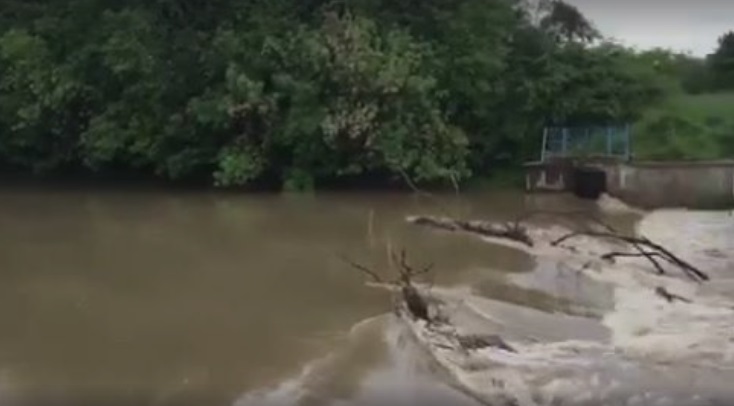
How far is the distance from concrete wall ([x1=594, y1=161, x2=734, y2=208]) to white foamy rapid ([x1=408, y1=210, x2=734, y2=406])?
9.19 meters

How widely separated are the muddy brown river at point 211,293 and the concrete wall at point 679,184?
4.74 feet

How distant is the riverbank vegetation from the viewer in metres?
26.8

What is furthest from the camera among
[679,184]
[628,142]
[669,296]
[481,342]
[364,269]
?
[628,142]

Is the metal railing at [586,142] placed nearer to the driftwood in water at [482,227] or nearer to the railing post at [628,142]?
the railing post at [628,142]

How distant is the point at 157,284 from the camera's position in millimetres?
15492

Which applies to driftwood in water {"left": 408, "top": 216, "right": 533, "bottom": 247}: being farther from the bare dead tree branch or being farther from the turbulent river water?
the bare dead tree branch

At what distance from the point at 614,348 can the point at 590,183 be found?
1495 cm

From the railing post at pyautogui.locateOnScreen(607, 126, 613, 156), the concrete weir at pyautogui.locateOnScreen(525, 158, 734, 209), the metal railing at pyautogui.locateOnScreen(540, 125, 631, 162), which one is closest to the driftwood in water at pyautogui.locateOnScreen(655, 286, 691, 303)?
the concrete weir at pyautogui.locateOnScreen(525, 158, 734, 209)

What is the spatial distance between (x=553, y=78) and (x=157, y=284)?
1469cm

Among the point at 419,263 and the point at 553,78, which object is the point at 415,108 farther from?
the point at 419,263

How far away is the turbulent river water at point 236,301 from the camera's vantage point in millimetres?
10305

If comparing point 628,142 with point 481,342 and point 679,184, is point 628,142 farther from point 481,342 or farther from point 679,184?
point 481,342

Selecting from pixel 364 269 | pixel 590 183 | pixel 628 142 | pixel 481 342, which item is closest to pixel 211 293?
pixel 364 269

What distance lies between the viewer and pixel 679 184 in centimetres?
2492
